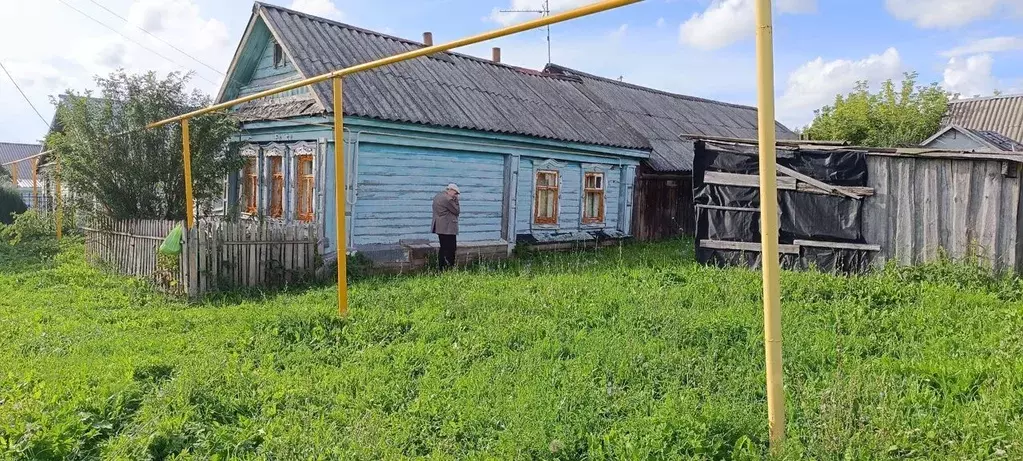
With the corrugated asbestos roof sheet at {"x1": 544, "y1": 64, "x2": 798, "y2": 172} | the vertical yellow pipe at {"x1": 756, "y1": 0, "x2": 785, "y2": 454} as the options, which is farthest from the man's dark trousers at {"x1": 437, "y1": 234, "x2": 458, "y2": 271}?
the vertical yellow pipe at {"x1": 756, "y1": 0, "x2": 785, "y2": 454}

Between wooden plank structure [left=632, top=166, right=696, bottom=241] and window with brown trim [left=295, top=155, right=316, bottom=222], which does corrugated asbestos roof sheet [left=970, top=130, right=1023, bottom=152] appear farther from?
window with brown trim [left=295, top=155, right=316, bottom=222]

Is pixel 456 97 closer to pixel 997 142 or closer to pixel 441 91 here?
pixel 441 91

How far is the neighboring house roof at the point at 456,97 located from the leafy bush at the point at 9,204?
1333 centimetres

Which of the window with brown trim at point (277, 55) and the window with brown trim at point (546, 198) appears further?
the window with brown trim at point (546, 198)

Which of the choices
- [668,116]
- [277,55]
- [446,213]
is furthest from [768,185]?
[668,116]

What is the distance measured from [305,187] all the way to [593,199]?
6.39m

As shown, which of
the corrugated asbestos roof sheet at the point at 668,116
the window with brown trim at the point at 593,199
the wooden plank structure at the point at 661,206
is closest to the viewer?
the window with brown trim at the point at 593,199

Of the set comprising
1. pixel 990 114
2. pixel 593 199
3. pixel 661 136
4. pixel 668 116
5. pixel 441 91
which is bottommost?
pixel 593 199

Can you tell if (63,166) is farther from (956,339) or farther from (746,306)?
(956,339)

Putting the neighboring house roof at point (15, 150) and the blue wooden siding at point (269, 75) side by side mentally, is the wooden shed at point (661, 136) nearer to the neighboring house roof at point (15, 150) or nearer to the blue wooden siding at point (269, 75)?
the blue wooden siding at point (269, 75)

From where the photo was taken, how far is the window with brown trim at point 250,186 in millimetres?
12227

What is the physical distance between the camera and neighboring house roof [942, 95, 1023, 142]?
26.0 m

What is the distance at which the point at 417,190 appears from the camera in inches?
440

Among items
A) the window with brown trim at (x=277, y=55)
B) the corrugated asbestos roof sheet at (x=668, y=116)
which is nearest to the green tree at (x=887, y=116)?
the corrugated asbestos roof sheet at (x=668, y=116)
